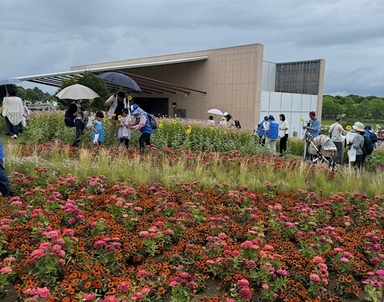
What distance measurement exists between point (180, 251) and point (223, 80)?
29.0m

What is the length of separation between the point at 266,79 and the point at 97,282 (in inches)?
1288

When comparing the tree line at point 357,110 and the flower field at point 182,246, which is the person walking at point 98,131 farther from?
the tree line at point 357,110

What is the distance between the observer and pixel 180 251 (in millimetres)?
3709

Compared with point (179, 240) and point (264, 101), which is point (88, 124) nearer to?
point (179, 240)

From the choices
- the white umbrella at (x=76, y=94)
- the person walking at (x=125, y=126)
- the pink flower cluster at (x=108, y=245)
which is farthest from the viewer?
the white umbrella at (x=76, y=94)

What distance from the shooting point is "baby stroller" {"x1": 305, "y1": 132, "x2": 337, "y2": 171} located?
10.1 m

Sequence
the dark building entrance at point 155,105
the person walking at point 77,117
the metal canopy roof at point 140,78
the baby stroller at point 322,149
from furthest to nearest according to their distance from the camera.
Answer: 1. the dark building entrance at point 155,105
2. the metal canopy roof at point 140,78
3. the person walking at point 77,117
4. the baby stroller at point 322,149

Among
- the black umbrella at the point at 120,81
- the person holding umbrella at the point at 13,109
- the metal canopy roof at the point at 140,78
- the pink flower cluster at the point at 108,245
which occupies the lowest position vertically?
the pink flower cluster at the point at 108,245

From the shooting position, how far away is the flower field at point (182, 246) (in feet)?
9.86

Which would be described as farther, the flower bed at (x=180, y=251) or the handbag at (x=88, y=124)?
the handbag at (x=88, y=124)

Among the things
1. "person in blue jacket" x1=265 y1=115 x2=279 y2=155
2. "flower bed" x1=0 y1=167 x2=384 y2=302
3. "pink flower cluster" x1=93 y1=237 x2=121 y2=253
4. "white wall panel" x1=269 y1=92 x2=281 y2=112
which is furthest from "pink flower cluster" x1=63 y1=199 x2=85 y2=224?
"white wall panel" x1=269 y1=92 x2=281 y2=112

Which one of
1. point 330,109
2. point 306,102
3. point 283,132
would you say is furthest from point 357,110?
point 283,132

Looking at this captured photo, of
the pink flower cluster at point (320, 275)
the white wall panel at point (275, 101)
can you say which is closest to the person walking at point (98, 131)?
the pink flower cluster at point (320, 275)

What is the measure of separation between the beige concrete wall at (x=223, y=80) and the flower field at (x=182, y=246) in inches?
951
